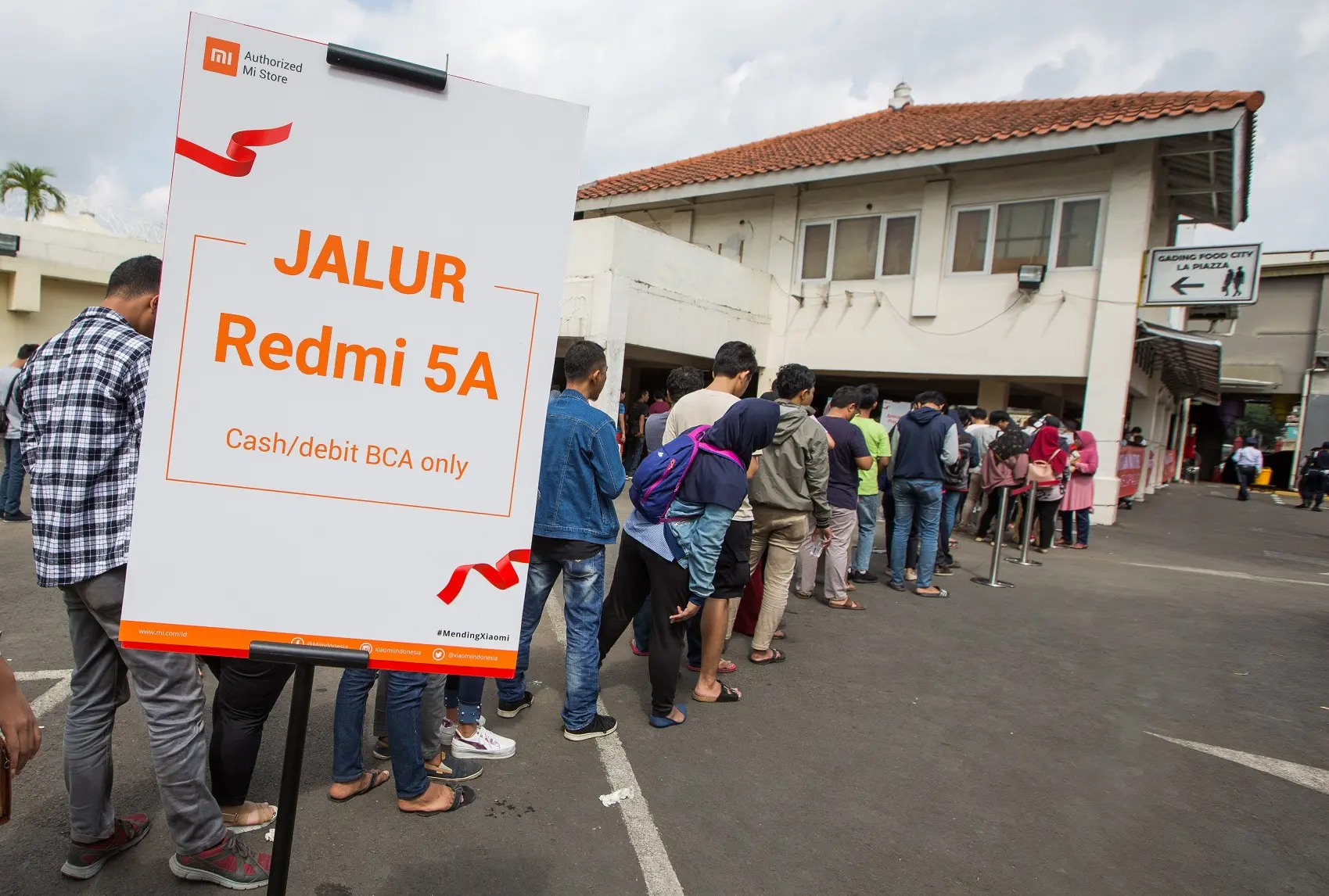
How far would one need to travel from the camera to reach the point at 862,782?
11.1 feet

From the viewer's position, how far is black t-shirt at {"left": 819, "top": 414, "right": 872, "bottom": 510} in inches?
232

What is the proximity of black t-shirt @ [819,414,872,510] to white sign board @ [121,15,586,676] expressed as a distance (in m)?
4.45

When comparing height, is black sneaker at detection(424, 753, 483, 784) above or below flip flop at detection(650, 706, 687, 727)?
below

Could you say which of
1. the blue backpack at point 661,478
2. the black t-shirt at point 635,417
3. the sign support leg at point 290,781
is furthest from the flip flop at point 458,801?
the black t-shirt at point 635,417

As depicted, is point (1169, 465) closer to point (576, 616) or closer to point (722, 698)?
point (722, 698)

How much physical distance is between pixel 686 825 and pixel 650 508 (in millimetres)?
1468

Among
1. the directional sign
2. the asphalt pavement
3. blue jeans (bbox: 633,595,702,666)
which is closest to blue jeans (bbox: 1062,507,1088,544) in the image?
the directional sign

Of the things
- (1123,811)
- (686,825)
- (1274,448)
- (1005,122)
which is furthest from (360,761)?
(1274,448)

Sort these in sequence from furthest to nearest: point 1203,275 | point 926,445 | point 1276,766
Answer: point 1203,275
point 926,445
point 1276,766

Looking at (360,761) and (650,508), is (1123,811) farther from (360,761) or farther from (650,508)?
(360,761)

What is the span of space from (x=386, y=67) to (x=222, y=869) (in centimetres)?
250

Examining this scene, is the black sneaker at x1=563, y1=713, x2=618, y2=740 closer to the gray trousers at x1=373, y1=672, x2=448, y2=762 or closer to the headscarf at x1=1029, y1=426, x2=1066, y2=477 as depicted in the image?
the gray trousers at x1=373, y1=672, x2=448, y2=762

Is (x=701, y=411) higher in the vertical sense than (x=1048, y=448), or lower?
lower

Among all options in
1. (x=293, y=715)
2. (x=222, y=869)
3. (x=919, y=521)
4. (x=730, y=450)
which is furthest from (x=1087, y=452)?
(x=293, y=715)
